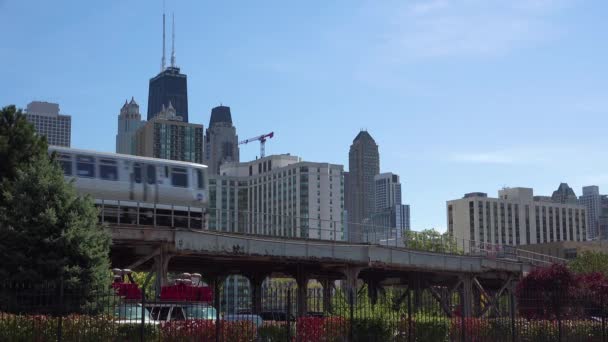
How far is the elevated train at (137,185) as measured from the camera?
41062 mm

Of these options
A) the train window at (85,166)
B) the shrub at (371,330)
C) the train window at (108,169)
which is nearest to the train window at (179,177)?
the train window at (108,169)

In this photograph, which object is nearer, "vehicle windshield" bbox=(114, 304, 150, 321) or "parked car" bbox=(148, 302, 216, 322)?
"vehicle windshield" bbox=(114, 304, 150, 321)

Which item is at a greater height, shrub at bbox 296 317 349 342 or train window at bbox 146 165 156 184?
train window at bbox 146 165 156 184

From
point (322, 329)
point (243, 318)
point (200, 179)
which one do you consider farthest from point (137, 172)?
point (322, 329)

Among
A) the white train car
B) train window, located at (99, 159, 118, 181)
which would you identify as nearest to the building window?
the white train car

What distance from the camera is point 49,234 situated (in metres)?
29.1

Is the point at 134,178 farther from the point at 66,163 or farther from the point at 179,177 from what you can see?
the point at 66,163

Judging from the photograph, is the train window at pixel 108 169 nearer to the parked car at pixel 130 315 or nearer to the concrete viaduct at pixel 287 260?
the concrete viaduct at pixel 287 260

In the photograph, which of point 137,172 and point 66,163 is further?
point 137,172

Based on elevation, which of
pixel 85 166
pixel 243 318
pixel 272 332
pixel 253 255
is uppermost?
pixel 85 166

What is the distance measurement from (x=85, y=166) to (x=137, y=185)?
3.05 metres

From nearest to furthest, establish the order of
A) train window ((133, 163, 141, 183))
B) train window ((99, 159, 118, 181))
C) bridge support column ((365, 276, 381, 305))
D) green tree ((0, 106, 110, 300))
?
1. green tree ((0, 106, 110, 300))
2. train window ((99, 159, 118, 181))
3. train window ((133, 163, 141, 183))
4. bridge support column ((365, 276, 381, 305))

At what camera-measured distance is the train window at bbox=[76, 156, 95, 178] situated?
4103 cm

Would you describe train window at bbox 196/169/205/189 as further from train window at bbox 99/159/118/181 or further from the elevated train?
train window at bbox 99/159/118/181
